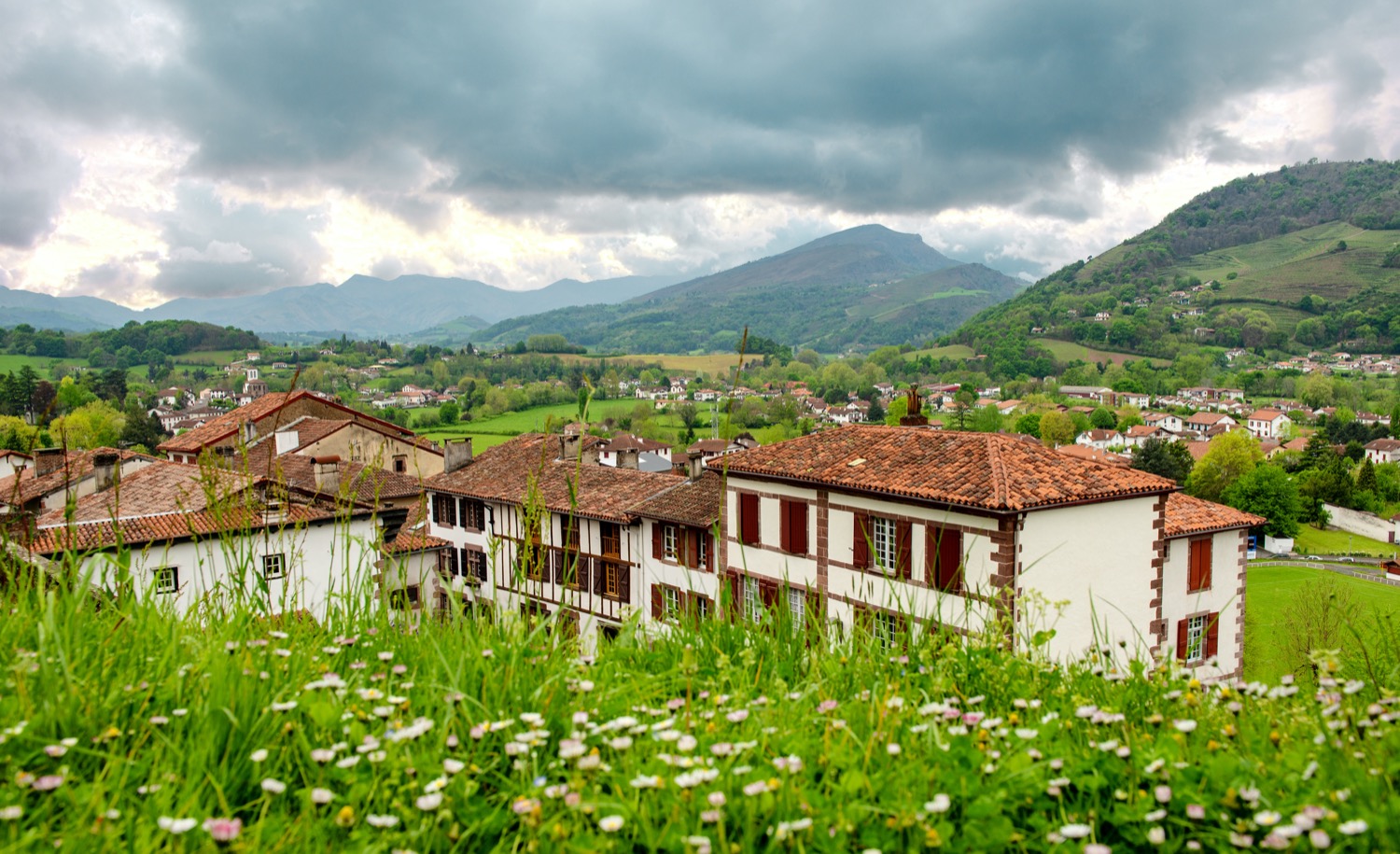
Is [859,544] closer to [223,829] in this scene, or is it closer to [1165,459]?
[223,829]

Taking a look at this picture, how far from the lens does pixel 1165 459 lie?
104 m

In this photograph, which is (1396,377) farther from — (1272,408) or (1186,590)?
(1186,590)

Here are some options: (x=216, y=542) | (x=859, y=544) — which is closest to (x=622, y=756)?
(x=859, y=544)

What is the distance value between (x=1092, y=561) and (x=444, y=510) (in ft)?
78.2

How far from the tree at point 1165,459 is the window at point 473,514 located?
8853 cm

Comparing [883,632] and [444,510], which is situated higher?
[883,632]

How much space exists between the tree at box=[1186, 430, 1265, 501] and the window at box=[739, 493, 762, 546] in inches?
3670

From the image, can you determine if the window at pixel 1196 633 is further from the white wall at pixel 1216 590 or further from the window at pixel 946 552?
the window at pixel 946 552

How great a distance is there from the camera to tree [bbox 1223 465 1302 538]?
8950 cm

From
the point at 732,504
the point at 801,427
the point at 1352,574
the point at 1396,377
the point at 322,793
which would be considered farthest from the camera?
the point at 1396,377

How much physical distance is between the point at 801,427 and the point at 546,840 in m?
138

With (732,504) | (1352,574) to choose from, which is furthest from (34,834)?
(1352,574)

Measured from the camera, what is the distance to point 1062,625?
17.7 metres

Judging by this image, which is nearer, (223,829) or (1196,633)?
(223,829)
